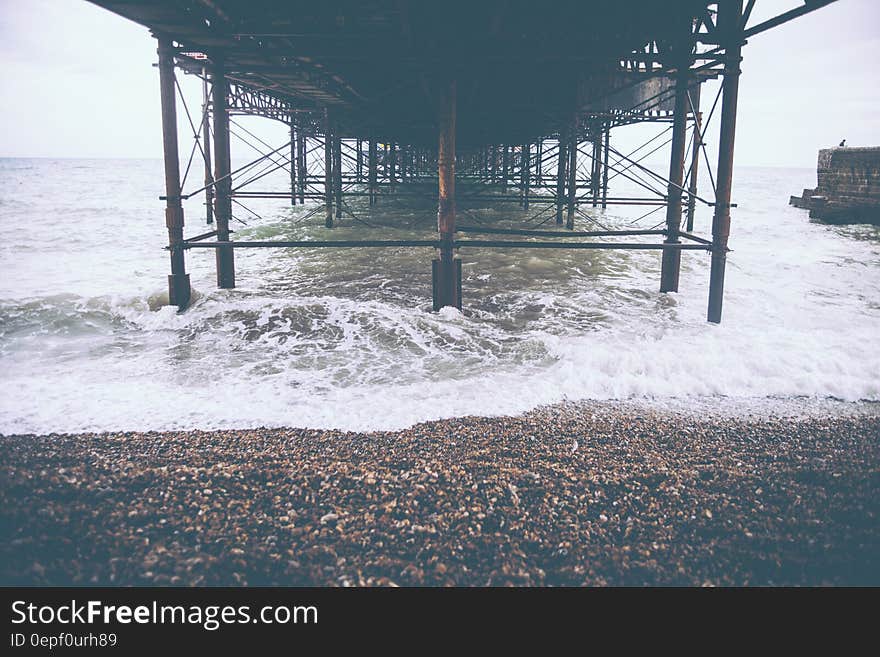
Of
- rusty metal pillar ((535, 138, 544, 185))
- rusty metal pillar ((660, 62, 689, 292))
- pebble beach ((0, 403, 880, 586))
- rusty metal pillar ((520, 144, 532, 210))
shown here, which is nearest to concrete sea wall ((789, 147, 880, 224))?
rusty metal pillar ((535, 138, 544, 185))

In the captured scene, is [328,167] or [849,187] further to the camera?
[849,187]

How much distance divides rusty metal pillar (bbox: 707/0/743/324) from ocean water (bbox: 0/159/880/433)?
2.12 ft

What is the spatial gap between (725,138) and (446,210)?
3640 mm

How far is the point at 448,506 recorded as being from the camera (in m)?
3.69

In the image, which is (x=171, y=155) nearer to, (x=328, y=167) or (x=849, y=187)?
(x=328, y=167)

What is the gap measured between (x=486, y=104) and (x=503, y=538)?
44.1 feet

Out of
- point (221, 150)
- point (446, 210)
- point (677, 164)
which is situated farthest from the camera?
point (677, 164)

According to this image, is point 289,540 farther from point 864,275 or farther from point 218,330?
point 864,275

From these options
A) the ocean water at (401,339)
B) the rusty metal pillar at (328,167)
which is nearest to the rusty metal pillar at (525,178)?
the ocean water at (401,339)

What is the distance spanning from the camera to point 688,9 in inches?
305

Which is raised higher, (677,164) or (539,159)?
(539,159)

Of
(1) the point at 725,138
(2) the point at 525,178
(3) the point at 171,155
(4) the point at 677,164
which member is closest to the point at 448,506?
(1) the point at 725,138

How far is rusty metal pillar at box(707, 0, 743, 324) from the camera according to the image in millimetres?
7371
